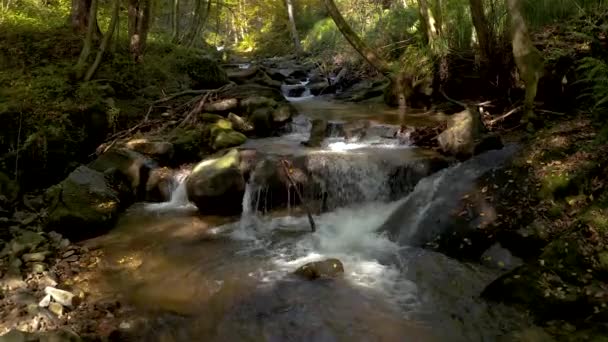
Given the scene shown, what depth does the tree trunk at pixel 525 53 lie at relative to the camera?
7.72 meters

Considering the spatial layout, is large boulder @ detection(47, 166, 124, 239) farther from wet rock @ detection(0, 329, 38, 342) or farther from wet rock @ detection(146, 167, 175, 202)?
wet rock @ detection(0, 329, 38, 342)

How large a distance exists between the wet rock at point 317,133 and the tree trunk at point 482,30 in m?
3.70

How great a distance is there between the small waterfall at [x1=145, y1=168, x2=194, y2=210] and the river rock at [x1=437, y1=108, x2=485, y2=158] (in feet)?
15.5

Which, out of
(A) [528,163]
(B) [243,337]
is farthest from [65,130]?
(A) [528,163]

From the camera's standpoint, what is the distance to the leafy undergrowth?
4.24 metres

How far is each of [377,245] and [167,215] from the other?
3.72 meters

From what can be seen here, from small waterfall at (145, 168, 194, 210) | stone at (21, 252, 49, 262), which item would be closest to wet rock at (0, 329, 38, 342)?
stone at (21, 252, 49, 262)

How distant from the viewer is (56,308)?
4.92 meters

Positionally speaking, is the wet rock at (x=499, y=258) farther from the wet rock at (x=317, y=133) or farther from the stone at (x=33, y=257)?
the stone at (x=33, y=257)

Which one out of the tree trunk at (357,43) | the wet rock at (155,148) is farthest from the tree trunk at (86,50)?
the tree trunk at (357,43)

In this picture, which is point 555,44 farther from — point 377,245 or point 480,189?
point 377,245

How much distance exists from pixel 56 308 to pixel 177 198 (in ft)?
12.4

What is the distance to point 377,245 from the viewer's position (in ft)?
21.8

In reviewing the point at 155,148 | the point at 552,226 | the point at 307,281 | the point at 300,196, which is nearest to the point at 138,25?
the point at 155,148
